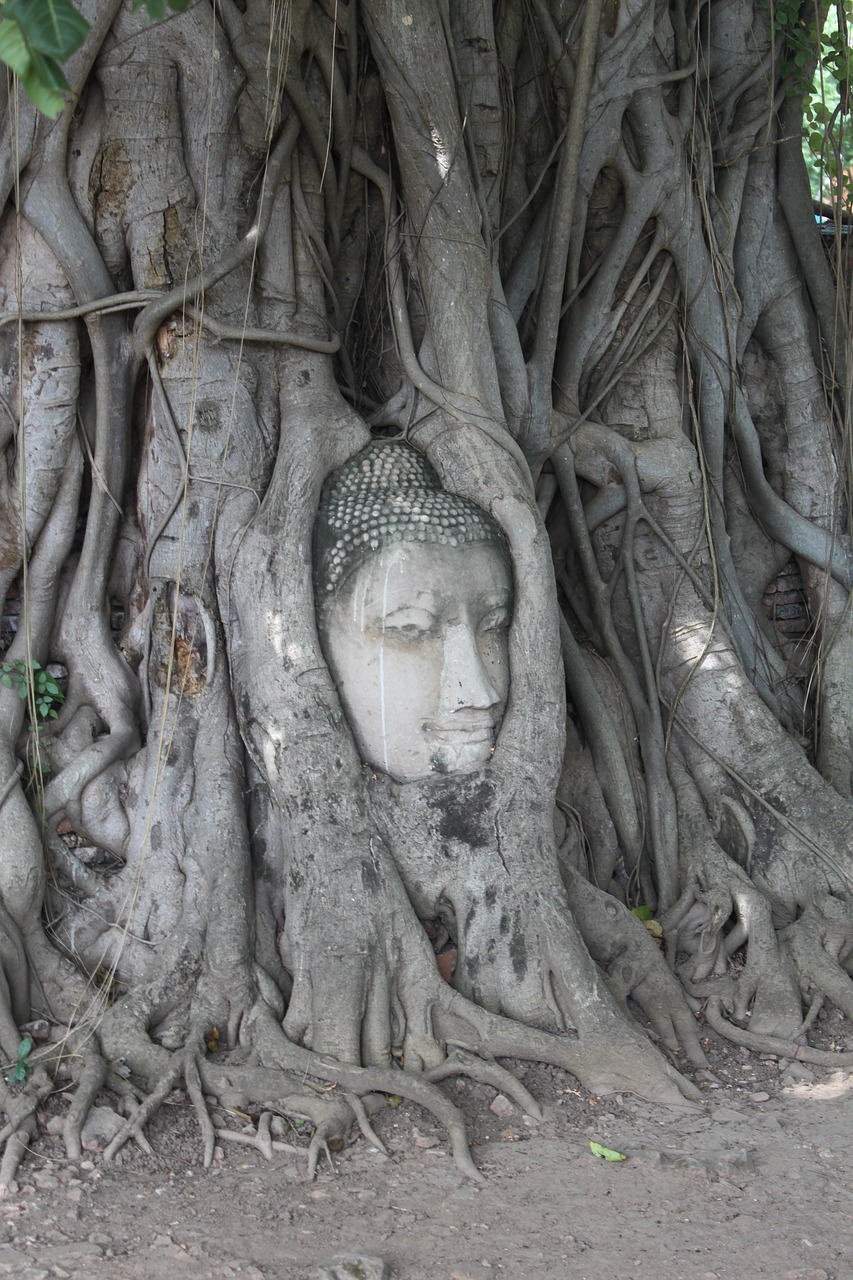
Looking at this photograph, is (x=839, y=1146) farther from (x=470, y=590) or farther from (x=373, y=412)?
(x=373, y=412)

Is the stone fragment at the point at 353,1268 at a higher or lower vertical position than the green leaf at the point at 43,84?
lower

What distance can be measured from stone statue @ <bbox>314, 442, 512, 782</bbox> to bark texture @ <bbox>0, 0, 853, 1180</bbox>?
0.09 metres

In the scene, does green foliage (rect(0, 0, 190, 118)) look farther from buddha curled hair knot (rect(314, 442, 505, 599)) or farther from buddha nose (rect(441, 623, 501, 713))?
buddha nose (rect(441, 623, 501, 713))

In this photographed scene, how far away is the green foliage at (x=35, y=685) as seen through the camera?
3654mm

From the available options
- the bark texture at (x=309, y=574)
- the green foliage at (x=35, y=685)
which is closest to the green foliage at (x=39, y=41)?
the bark texture at (x=309, y=574)

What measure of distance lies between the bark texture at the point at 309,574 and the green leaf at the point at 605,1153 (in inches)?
11.2

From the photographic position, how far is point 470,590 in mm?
3574

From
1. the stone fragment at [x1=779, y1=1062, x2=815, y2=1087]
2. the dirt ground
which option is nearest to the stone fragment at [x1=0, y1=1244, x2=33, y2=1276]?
the dirt ground

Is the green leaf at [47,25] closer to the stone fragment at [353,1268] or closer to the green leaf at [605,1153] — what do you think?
the stone fragment at [353,1268]

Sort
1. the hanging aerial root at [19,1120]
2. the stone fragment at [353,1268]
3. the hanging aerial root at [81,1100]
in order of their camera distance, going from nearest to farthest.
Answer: the stone fragment at [353,1268]
the hanging aerial root at [19,1120]
the hanging aerial root at [81,1100]

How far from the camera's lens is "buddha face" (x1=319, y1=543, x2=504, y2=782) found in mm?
3525

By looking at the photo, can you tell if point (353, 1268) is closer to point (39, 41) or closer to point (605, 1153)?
point (605, 1153)

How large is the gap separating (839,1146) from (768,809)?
4.27ft

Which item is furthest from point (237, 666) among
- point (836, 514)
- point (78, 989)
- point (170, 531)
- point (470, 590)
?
point (836, 514)
